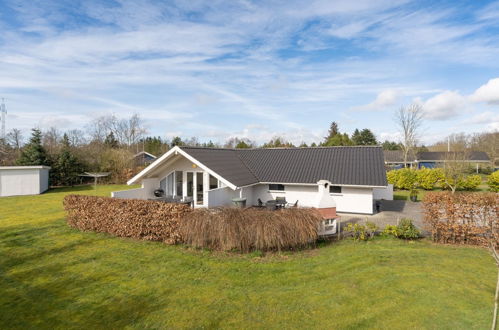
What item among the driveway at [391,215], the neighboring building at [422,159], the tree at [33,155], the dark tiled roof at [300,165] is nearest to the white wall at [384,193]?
the driveway at [391,215]

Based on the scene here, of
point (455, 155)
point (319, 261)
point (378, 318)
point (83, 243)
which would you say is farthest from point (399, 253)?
point (455, 155)

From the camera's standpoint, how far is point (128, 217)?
12.0 meters

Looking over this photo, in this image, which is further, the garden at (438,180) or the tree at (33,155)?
the tree at (33,155)

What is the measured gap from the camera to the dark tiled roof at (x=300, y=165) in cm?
1705

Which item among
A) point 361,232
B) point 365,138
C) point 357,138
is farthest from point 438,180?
point 357,138

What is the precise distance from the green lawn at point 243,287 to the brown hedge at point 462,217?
696 millimetres

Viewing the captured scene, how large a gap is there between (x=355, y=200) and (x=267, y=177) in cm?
614

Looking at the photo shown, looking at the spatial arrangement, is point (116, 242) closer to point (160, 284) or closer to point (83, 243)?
point (83, 243)

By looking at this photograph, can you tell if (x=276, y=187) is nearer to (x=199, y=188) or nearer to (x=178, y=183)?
(x=199, y=188)

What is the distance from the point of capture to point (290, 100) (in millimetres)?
30422

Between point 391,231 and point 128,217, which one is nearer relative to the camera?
point 391,231

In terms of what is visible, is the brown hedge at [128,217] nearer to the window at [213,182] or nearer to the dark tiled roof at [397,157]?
the window at [213,182]

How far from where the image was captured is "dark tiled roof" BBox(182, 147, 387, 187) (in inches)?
671

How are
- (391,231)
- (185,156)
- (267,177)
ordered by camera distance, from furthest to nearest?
(267,177)
(185,156)
(391,231)
